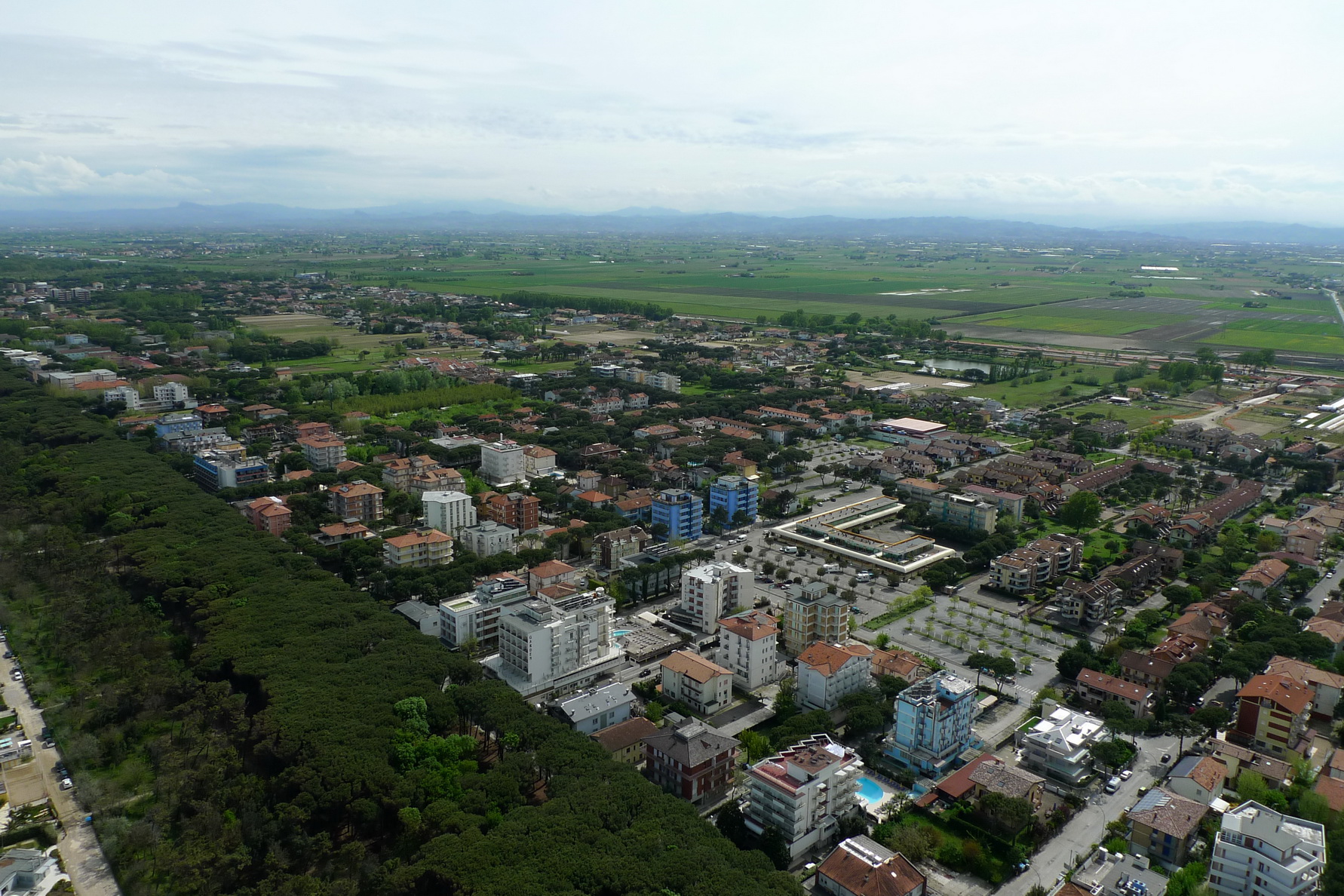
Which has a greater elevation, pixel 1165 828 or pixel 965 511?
pixel 965 511

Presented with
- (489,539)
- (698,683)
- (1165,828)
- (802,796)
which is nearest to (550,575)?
(489,539)

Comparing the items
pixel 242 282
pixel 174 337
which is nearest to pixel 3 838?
pixel 174 337

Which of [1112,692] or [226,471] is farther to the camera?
[226,471]

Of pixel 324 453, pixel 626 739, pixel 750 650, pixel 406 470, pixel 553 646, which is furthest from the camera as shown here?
pixel 324 453

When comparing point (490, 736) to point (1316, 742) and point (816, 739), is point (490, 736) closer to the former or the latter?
point (816, 739)

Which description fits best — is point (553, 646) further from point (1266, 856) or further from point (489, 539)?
point (1266, 856)

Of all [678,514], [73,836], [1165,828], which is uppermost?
[678,514]

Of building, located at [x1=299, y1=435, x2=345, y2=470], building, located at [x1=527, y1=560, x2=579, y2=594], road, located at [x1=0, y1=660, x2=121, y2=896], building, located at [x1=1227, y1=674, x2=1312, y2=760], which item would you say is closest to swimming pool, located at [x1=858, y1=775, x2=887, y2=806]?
building, located at [x1=1227, y1=674, x2=1312, y2=760]

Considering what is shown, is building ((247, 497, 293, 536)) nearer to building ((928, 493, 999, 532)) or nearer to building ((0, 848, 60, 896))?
building ((0, 848, 60, 896))
